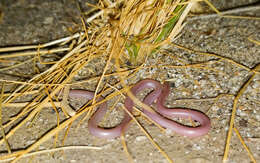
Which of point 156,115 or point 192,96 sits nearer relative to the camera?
point 156,115

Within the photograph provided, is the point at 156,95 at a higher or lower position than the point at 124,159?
higher

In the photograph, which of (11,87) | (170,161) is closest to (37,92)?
(11,87)

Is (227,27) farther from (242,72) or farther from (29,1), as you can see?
(29,1)
